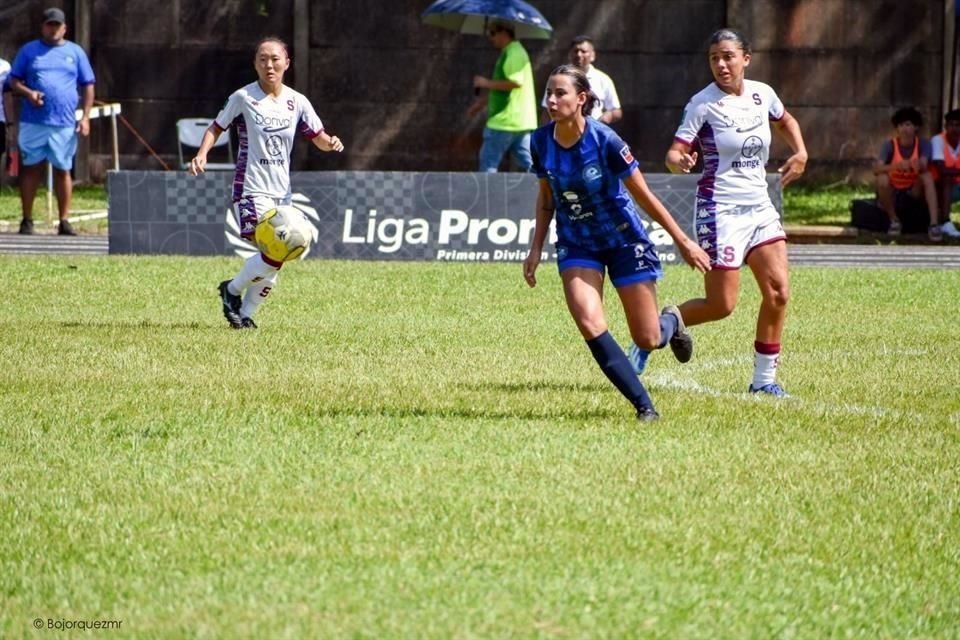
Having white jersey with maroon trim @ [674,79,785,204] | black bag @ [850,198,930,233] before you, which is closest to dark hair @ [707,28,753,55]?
white jersey with maroon trim @ [674,79,785,204]

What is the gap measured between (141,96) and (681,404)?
20.4 meters

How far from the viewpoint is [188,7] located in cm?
2838

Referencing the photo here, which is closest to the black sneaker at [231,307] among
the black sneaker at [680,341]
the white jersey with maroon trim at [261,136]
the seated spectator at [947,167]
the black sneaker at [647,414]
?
the white jersey with maroon trim at [261,136]

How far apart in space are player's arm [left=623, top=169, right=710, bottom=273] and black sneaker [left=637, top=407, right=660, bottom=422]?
66 centimetres

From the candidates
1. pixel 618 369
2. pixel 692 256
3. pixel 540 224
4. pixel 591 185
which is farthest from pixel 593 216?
pixel 618 369

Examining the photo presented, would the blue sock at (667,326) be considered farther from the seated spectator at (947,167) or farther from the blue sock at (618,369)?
the seated spectator at (947,167)

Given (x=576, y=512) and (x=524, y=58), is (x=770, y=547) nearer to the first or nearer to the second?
(x=576, y=512)

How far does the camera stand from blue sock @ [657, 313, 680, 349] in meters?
10.0

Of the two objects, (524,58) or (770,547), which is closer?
(770,547)

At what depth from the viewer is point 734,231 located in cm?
991

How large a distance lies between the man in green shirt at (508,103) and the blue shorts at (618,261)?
1137cm

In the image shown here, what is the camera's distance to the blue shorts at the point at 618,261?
352 inches

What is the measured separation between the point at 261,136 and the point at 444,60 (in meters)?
15.5

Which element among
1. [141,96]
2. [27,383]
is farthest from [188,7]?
[27,383]
